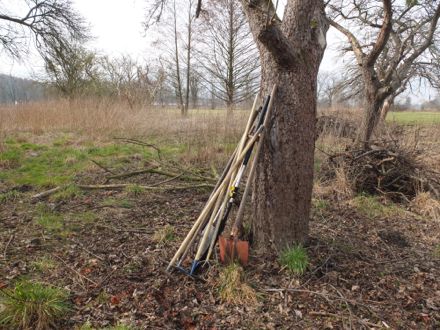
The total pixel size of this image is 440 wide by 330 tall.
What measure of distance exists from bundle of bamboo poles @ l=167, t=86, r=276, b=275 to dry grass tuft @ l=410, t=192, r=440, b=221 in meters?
2.97

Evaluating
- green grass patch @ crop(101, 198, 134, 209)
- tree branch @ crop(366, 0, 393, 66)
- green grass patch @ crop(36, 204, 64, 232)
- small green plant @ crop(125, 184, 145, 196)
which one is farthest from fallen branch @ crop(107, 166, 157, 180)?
tree branch @ crop(366, 0, 393, 66)

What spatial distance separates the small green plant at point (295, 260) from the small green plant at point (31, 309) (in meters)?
1.69

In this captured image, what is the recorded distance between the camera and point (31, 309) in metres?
1.89

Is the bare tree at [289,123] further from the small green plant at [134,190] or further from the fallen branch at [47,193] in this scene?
the fallen branch at [47,193]

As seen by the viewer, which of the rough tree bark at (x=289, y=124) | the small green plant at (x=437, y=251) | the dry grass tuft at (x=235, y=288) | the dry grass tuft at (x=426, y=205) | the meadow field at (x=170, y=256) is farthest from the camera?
the dry grass tuft at (x=426, y=205)

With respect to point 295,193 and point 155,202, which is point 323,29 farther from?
point 155,202

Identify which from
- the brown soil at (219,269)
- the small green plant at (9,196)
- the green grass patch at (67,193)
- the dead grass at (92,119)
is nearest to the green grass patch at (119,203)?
the brown soil at (219,269)

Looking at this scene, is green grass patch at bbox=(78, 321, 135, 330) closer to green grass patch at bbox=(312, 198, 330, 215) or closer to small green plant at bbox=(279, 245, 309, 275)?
small green plant at bbox=(279, 245, 309, 275)

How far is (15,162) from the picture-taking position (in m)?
A: 6.18

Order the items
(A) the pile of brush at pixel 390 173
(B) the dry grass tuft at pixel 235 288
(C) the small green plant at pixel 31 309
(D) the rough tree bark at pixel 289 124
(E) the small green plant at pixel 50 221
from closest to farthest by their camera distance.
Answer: (C) the small green plant at pixel 31 309 → (B) the dry grass tuft at pixel 235 288 → (D) the rough tree bark at pixel 289 124 → (E) the small green plant at pixel 50 221 → (A) the pile of brush at pixel 390 173

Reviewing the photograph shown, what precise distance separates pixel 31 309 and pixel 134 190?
2681 millimetres

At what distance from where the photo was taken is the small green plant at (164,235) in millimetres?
3068

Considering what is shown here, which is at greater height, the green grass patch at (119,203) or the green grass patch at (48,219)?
the green grass patch at (119,203)

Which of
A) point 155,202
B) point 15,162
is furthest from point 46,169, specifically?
point 155,202
